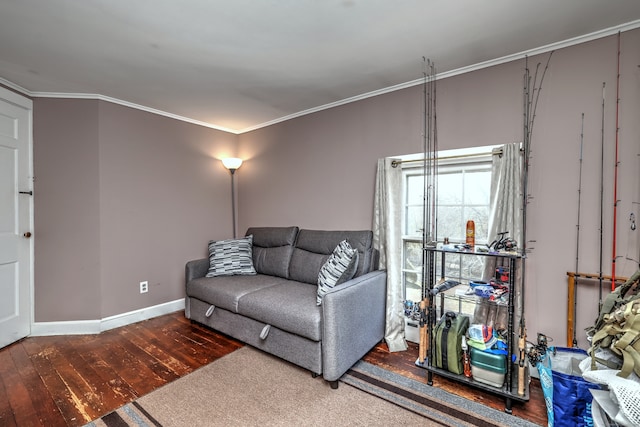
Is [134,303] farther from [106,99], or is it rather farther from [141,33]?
[141,33]

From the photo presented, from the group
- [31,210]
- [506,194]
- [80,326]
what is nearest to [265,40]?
[506,194]

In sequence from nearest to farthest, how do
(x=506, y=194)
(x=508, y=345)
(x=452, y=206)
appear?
(x=508, y=345)
(x=506, y=194)
(x=452, y=206)

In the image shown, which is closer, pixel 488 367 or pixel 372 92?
pixel 488 367

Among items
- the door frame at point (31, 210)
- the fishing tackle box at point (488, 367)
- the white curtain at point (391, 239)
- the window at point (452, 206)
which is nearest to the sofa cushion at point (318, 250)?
the white curtain at point (391, 239)

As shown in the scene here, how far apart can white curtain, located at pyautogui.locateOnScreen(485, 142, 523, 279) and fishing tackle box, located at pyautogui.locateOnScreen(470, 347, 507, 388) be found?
0.56 metres

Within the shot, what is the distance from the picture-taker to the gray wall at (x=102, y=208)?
286cm

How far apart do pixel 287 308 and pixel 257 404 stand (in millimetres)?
634

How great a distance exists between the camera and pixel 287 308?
7.30 feet

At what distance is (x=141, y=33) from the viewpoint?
1.89 m

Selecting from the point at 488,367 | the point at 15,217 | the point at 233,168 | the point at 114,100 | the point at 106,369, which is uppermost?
the point at 114,100

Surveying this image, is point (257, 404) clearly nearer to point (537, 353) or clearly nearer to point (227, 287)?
point (227, 287)

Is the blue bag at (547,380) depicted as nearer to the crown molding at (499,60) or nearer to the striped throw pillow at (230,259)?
the crown molding at (499,60)

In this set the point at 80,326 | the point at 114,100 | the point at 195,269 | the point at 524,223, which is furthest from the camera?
the point at 195,269

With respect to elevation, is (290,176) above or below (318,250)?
above
